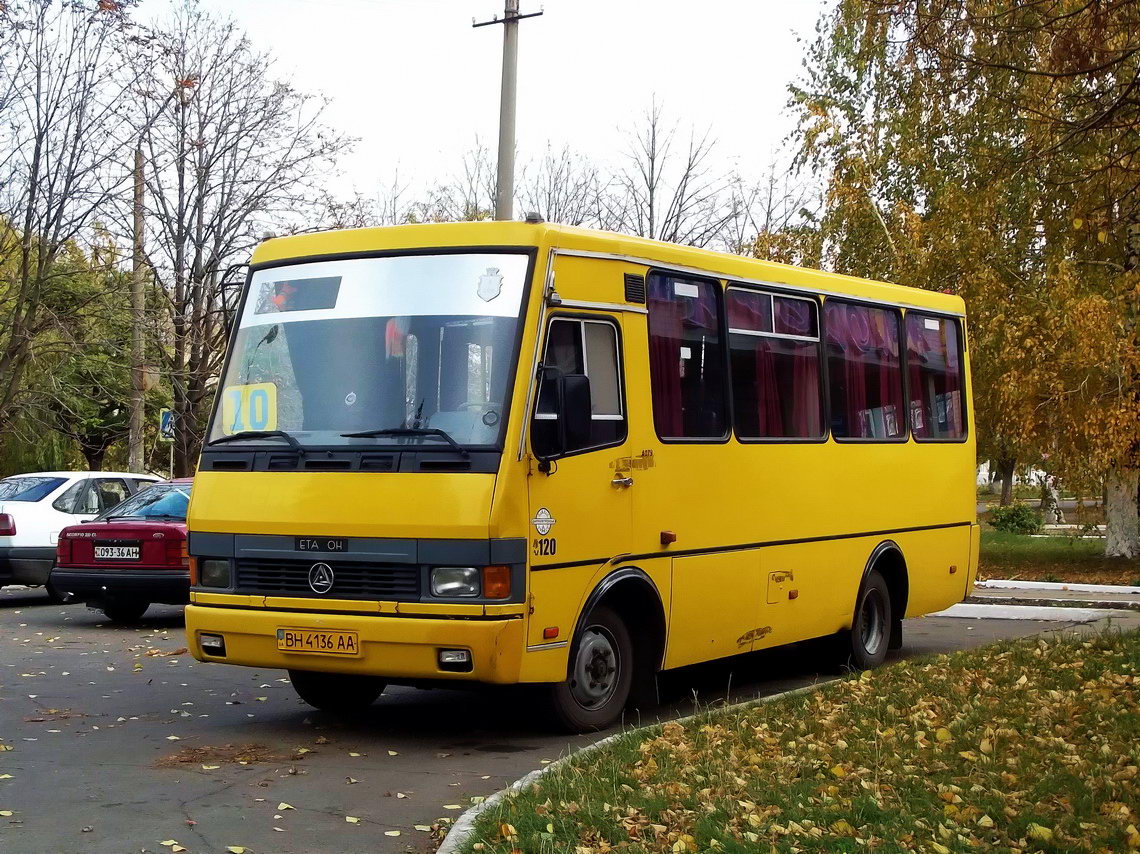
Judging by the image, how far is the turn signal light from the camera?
28.4ft

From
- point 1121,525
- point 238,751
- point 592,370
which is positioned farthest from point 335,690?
point 1121,525

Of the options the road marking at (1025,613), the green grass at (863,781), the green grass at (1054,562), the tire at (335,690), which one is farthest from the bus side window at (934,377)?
the green grass at (1054,562)

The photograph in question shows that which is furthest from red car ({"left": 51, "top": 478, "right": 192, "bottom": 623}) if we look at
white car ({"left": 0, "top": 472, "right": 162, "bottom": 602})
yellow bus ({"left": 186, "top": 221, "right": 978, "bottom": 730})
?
yellow bus ({"left": 186, "top": 221, "right": 978, "bottom": 730})

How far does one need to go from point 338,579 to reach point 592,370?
6.58 ft

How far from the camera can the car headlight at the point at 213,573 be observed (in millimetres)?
9422

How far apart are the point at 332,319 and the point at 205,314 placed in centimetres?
2180

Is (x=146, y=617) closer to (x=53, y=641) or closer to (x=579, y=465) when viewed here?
(x=53, y=641)

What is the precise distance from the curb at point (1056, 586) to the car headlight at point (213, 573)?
539 inches

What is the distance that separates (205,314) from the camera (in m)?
30.5

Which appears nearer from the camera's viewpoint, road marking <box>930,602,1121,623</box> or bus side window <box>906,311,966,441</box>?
bus side window <box>906,311,966,441</box>

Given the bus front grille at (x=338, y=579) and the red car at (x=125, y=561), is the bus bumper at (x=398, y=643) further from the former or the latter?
the red car at (x=125, y=561)

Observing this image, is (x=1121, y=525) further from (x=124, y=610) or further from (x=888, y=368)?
(x=124, y=610)

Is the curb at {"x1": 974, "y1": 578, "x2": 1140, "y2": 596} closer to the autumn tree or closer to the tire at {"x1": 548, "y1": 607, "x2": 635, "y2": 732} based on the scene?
the autumn tree

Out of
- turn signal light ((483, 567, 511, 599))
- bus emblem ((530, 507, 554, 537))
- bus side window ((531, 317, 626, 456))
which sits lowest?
turn signal light ((483, 567, 511, 599))
